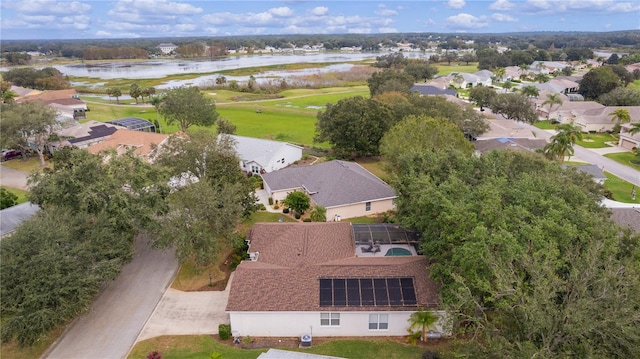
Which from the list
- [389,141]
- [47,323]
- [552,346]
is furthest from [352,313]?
[389,141]

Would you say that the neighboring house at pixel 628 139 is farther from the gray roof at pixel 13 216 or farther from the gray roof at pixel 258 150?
the gray roof at pixel 13 216

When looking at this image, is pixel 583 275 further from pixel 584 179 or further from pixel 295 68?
pixel 295 68

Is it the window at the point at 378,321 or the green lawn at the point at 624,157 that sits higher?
the green lawn at the point at 624,157

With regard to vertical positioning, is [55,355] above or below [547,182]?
below

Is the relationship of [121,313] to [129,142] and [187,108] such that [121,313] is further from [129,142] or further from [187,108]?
[187,108]

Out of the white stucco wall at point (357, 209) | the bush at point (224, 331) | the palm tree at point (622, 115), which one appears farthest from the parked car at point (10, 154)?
the palm tree at point (622, 115)

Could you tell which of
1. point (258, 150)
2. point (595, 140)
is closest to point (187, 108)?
point (258, 150)

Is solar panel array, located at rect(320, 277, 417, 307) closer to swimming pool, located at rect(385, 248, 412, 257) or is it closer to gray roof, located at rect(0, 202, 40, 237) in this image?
swimming pool, located at rect(385, 248, 412, 257)
